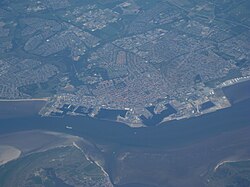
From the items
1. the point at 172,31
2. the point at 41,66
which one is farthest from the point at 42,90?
the point at 172,31

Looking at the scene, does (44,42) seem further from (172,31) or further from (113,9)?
(172,31)

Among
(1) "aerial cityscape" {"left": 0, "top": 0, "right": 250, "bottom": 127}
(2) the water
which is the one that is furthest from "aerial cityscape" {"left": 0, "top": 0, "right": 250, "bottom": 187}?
(2) the water

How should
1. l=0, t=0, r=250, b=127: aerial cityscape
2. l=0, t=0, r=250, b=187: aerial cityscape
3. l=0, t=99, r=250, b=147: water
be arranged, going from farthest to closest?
l=0, t=0, r=250, b=127: aerial cityscape, l=0, t=99, r=250, b=147: water, l=0, t=0, r=250, b=187: aerial cityscape

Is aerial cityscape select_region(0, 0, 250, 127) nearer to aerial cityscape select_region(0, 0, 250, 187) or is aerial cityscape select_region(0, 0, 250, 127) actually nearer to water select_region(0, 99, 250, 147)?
aerial cityscape select_region(0, 0, 250, 187)

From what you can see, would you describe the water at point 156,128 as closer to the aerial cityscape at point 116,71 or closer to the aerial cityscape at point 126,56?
the aerial cityscape at point 116,71

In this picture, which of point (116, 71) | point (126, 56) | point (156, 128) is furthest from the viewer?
point (126, 56)

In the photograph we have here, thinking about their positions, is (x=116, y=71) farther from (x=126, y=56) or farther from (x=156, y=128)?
(x=156, y=128)

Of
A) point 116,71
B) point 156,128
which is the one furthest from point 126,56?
point 156,128

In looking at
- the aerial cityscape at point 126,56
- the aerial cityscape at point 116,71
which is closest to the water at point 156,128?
the aerial cityscape at point 116,71
